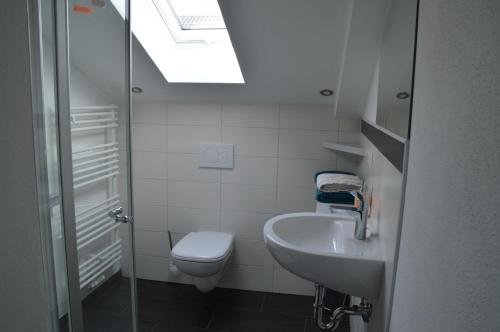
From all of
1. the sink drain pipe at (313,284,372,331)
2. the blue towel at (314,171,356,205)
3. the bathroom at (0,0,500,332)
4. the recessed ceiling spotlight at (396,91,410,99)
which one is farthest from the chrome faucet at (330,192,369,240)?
the recessed ceiling spotlight at (396,91,410,99)

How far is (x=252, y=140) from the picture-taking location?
2.87 m

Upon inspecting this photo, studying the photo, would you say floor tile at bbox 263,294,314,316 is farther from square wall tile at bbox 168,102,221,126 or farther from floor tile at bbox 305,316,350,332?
square wall tile at bbox 168,102,221,126

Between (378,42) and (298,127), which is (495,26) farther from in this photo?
(298,127)

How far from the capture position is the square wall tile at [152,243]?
10.3ft

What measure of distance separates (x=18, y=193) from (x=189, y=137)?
5.65 feet

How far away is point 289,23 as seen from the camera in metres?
1.95

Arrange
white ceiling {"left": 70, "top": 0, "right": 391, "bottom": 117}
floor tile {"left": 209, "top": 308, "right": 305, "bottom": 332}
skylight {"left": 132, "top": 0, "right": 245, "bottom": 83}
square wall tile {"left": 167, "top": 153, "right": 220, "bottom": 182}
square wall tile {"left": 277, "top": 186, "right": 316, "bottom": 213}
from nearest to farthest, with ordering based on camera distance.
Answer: white ceiling {"left": 70, "top": 0, "right": 391, "bottom": 117} < skylight {"left": 132, "top": 0, "right": 245, "bottom": 83} < floor tile {"left": 209, "top": 308, "right": 305, "bottom": 332} < square wall tile {"left": 277, "top": 186, "right": 316, "bottom": 213} < square wall tile {"left": 167, "top": 153, "right": 220, "bottom": 182}

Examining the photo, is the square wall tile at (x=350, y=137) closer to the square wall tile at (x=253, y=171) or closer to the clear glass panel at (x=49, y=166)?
the square wall tile at (x=253, y=171)

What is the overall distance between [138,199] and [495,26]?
2.94 metres

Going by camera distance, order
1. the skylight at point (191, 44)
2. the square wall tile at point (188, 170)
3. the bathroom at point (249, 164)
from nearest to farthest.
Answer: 1. the bathroom at point (249, 164)
2. the skylight at point (191, 44)
3. the square wall tile at point (188, 170)

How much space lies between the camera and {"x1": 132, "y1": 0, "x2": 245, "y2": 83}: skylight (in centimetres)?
238

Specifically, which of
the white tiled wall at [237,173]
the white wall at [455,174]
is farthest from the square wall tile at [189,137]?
the white wall at [455,174]

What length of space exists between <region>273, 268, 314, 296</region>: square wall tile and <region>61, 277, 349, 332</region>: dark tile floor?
0.04 metres

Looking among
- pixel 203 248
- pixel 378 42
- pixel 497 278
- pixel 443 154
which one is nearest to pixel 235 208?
pixel 203 248
